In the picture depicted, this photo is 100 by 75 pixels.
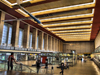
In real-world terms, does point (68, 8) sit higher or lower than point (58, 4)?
lower

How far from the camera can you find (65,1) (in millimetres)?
14672

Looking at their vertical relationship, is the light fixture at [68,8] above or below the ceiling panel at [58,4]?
below

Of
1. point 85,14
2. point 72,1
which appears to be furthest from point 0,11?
point 85,14

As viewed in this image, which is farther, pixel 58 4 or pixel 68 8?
pixel 68 8

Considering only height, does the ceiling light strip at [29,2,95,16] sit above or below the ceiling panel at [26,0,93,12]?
below

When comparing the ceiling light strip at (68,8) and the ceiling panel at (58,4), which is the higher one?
the ceiling panel at (58,4)

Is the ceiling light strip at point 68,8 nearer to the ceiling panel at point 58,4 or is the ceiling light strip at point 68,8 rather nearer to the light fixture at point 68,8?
the light fixture at point 68,8

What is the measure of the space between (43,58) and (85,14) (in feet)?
37.6

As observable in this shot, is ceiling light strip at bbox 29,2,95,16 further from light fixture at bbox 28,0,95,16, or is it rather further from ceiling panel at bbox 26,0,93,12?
ceiling panel at bbox 26,0,93,12

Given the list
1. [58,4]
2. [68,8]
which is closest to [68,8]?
[68,8]

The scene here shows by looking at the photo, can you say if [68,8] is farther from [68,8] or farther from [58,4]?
[58,4]

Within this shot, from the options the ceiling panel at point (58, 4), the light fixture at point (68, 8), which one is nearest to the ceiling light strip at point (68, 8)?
the light fixture at point (68, 8)

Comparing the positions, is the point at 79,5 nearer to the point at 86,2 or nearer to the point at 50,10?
the point at 86,2

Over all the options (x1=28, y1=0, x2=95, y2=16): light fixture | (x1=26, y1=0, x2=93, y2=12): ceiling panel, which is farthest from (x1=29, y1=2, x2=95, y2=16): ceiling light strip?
(x1=26, y1=0, x2=93, y2=12): ceiling panel
